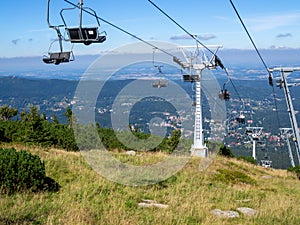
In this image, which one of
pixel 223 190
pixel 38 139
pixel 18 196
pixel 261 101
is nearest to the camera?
pixel 18 196

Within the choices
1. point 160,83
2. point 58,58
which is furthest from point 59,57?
point 160,83

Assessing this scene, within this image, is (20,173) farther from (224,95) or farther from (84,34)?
(224,95)

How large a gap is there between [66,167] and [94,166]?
1312mm

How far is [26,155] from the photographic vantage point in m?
10.7

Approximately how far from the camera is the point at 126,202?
977cm

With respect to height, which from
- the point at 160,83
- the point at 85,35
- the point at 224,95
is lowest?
the point at 224,95

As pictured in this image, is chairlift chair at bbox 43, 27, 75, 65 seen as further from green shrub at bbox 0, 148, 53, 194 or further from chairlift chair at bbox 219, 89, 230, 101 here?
chairlift chair at bbox 219, 89, 230, 101

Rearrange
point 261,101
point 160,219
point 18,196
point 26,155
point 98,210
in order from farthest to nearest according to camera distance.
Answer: point 261,101, point 26,155, point 18,196, point 98,210, point 160,219

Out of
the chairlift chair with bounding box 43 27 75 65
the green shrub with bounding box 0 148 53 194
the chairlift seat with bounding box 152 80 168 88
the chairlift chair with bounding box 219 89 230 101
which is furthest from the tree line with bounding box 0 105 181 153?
the chairlift chair with bounding box 43 27 75 65

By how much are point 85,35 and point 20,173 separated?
518 centimetres

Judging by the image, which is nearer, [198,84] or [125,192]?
[125,192]

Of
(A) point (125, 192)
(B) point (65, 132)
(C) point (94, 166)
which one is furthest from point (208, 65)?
(A) point (125, 192)

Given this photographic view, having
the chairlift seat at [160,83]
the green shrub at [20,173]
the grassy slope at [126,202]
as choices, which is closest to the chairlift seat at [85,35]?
the grassy slope at [126,202]

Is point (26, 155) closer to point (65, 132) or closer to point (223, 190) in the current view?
point (223, 190)
